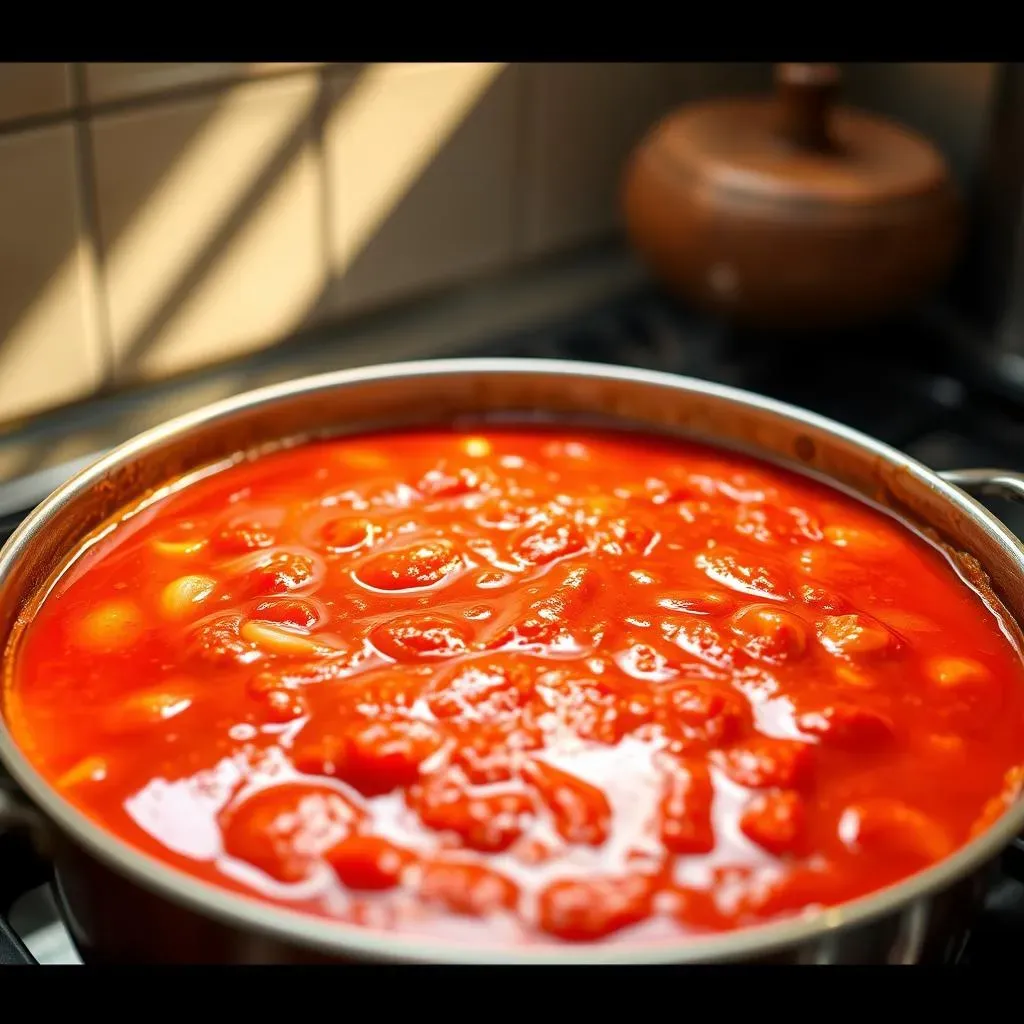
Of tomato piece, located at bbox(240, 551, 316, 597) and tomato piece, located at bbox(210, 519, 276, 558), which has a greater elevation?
tomato piece, located at bbox(240, 551, 316, 597)

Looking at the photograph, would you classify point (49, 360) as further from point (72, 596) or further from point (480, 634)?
point (480, 634)

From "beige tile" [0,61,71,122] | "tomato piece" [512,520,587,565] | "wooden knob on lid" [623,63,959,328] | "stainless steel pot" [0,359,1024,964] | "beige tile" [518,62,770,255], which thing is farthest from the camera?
"beige tile" [518,62,770,255]

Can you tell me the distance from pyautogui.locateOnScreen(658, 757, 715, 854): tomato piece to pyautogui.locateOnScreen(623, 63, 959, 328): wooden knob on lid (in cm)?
80

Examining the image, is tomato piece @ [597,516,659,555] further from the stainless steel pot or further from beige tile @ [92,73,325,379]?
beige tile @ [92,73,325,379]

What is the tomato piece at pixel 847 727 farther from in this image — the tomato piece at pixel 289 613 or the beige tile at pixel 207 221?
the beige tile at pixel 207 221

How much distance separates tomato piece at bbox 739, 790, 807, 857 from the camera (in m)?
0.61

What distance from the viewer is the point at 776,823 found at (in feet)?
2.01

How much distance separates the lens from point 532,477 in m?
0.92

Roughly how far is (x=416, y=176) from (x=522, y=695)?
2.85 ft

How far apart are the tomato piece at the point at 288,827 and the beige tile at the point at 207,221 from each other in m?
0.72

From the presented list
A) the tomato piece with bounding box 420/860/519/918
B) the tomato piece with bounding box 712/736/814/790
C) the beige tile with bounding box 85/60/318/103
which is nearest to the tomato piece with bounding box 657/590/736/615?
the tomato piece with bounding box 712/736/814/790

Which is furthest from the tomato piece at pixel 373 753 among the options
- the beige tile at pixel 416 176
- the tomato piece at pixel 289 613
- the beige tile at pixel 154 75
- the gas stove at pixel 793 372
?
the beige tile at pixel 416 176

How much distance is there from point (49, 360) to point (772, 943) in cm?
91

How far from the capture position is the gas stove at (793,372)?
127 centimetres
